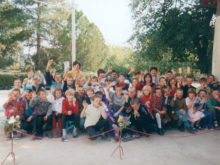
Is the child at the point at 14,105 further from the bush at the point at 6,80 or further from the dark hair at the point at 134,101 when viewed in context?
the bush at the point at 6,80

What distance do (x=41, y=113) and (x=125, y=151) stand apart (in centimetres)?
Result: 237

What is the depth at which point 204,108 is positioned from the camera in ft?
17.9

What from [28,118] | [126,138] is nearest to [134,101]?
[126,138]

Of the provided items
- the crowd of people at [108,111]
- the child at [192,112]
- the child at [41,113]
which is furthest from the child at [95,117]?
the child at [192,112]

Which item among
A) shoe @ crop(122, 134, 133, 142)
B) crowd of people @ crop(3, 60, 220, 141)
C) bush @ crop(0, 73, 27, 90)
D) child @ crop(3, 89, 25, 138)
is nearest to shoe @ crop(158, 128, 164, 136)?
crowd of people @ crop(3, 60, 220, 141)

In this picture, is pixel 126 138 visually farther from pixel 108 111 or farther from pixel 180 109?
pixel 180 109

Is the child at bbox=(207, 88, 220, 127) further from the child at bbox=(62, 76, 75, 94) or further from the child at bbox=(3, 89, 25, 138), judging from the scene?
the child at bbox=(3, 89, 25, 138)

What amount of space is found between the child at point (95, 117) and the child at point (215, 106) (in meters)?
3.18

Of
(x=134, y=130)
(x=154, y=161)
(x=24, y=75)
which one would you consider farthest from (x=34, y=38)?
(x=154, y=161)

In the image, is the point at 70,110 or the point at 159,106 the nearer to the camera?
the point at 70,110

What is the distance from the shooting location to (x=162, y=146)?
4344 mm

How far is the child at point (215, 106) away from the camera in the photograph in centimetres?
549

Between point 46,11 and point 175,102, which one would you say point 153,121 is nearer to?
point 175,102

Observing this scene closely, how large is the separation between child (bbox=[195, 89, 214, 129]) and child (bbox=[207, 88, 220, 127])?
0.46 feet
